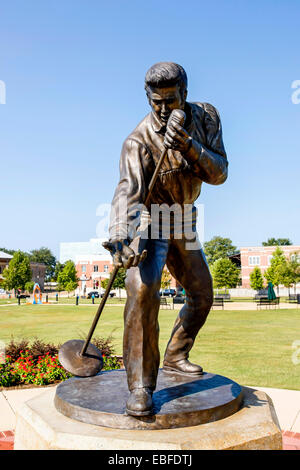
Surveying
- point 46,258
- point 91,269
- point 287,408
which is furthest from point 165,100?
point 46,258

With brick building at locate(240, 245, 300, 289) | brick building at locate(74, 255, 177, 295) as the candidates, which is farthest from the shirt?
brick building at locate(74, 255, 177, 295)

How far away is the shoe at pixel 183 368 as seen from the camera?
3.76 meters

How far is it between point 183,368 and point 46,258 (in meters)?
110

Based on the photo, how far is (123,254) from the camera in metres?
2.60

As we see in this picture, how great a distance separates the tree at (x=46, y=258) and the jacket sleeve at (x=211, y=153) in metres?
109

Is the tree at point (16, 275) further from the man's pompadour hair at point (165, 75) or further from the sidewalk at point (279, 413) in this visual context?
the man's pompadour hair at point (165, 75)

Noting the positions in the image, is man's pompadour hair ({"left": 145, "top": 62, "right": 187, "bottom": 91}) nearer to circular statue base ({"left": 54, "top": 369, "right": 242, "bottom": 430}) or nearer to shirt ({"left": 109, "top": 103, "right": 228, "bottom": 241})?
shirt ({"left": 109, "top": 103, "right": 228, "bottom": 241})

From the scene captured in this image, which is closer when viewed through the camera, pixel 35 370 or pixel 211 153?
pixel 211 153

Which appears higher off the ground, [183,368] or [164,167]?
[164,167]

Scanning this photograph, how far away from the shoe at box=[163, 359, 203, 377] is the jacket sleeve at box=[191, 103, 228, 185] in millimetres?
1749

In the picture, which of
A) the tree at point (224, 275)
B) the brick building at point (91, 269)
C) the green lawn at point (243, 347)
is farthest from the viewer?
the brick building at point (91, 269)

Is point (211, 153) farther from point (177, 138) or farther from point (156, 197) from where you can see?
point (156, 197)

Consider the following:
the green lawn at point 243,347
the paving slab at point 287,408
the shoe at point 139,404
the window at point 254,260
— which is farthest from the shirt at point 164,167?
the window at point 254,260
